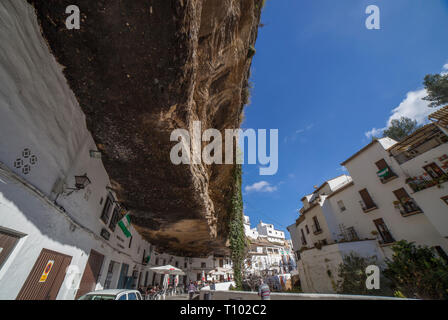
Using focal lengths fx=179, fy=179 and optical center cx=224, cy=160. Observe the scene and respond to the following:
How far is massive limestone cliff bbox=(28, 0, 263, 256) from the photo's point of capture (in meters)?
3.28

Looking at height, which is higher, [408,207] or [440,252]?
[408,207]

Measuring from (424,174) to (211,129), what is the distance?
15.1 meters

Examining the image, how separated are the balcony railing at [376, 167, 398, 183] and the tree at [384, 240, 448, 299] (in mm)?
5473

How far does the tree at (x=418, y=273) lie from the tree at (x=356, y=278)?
72cm

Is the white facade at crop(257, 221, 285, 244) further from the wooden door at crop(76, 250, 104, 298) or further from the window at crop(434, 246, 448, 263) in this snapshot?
the wooden door at crop(76, 250, 104, 298)

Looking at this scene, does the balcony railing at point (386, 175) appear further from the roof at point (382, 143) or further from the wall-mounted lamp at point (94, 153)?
the wall-mounted lamp at point (94, 153)

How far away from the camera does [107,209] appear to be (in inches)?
320

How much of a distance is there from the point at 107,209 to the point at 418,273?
1595cm

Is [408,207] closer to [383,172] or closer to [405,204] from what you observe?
[405,204]

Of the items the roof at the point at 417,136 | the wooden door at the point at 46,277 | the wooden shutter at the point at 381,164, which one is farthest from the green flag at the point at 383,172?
the wooden door at the point at 46,277

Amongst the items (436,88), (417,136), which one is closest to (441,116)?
(417,136)

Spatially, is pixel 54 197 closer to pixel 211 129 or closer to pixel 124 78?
pixel 124 78

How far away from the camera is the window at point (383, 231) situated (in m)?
13.9
